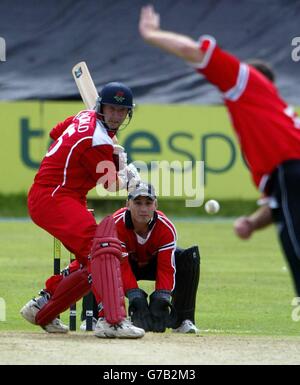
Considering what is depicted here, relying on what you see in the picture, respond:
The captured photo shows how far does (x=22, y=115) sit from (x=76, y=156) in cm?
1214

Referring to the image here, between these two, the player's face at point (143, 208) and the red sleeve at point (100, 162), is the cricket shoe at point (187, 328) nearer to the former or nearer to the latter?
the player's face at point (143, 208)

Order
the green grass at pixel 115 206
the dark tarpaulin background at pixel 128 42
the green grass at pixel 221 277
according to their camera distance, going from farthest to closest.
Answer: the dark tarpaulin background at pixel 128 42 → the green grass at pixel 115 206 → the green grass at pixel 221 277

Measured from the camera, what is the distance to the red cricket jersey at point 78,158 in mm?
7698

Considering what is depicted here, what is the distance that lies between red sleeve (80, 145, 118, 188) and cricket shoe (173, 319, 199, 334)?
5.38 feet

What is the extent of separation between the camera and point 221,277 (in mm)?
12914

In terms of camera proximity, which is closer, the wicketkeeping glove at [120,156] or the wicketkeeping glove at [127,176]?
the wicketkeeping glove at [120,156]

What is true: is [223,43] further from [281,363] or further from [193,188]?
[281,363]

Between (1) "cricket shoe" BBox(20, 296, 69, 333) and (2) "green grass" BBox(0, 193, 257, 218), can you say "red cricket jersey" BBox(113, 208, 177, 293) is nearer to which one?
(1) "cricket shoe" BBox(20, 296, 69, 333)

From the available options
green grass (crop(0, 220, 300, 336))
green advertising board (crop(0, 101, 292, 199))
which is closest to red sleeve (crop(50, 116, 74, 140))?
green grass (crop(0, 220, 300, 336))

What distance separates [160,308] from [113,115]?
1.54m

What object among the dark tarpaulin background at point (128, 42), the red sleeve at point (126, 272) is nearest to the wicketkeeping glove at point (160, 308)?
the red sleeve at point (126, 272)

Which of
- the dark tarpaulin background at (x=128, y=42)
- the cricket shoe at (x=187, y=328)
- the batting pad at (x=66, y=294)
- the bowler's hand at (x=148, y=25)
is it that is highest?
the dark tarpaulin background at (x=128, y=42)

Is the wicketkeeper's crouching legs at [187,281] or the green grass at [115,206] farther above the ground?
the green grass at [115,206]

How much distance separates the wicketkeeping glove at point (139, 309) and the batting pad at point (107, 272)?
0.96 metres
